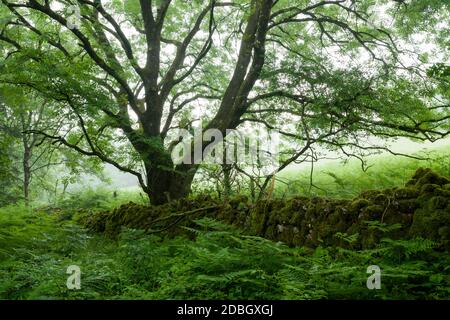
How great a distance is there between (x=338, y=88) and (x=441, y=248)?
459cm

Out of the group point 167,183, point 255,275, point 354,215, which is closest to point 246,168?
point 167,183

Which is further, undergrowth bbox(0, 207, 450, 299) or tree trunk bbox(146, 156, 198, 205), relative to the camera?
tree trunk bbox(146, 156, 198, 205)

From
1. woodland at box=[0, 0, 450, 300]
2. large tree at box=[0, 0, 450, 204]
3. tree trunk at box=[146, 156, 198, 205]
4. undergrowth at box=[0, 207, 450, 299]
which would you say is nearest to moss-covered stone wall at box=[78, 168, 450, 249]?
woodland at box=[0, 0, 450, 300]

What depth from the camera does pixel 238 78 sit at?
991 cm

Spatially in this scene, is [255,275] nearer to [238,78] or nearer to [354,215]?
[354,215]

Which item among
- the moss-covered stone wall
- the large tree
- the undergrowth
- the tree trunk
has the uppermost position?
the large tree

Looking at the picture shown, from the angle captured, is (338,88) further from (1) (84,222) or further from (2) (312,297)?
(1) (84,222)

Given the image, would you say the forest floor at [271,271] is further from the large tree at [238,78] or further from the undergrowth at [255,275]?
the large tree at [238,78]

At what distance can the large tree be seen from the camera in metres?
7.84

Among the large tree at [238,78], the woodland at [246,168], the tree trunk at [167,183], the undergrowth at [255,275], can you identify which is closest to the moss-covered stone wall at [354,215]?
the woodland at [246,168]

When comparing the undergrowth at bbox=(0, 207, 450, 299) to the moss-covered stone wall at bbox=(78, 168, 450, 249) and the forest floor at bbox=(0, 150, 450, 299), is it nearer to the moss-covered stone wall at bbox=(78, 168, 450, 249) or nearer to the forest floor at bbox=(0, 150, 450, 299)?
the forest floor at bbox=(0, 150, 450, 299)
